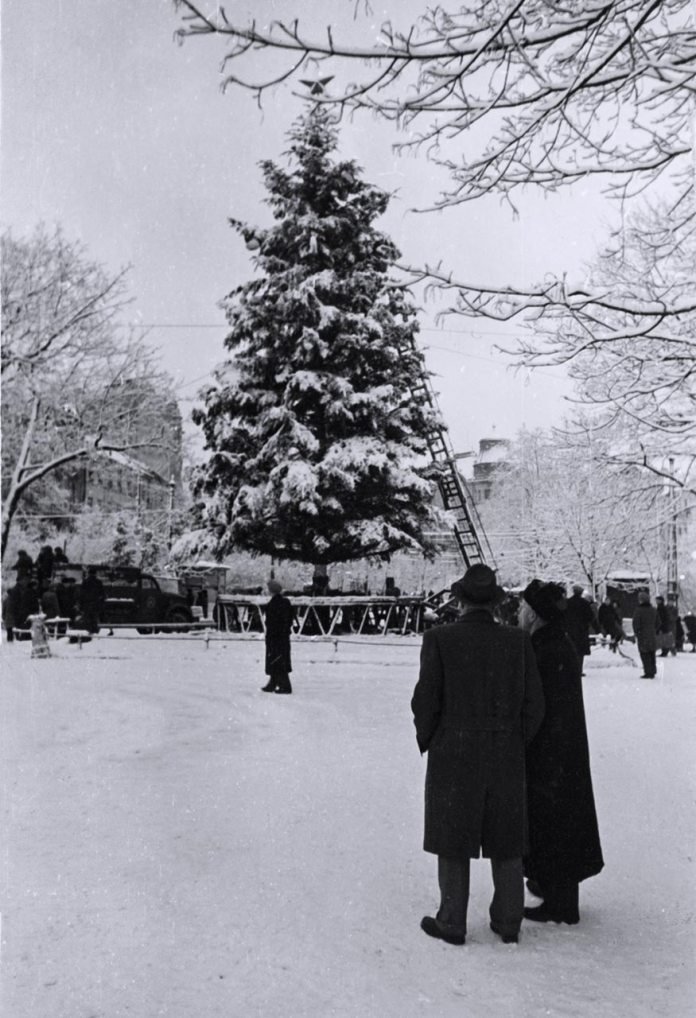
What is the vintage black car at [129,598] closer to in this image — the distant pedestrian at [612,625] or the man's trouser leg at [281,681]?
the distant pedestrian at [612,625]

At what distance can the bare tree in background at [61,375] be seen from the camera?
72.8ft

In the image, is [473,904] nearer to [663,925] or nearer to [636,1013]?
[663,925]

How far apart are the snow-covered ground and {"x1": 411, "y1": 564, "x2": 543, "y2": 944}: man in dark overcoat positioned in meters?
0.26

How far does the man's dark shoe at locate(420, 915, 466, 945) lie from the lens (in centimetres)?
444

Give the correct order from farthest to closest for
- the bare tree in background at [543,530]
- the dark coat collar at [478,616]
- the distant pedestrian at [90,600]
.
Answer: the bare tree in background at [543,530]
the distant pedestrian at [90,600]
the dark coat collar at [478,616]

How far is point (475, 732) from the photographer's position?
14.6 feet

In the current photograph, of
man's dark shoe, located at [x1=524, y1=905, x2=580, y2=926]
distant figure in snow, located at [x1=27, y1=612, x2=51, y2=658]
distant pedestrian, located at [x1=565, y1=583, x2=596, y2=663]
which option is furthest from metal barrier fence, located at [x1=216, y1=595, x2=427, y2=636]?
man's dark shoe, located at [x1=524, y1=905, x2=580, y2=926]

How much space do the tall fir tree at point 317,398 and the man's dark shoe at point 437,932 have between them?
74.9 ft

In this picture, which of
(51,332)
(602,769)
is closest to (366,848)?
(602,769)

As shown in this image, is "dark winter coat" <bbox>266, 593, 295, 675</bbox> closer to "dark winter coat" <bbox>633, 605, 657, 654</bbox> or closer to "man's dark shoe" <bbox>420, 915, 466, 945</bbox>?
"dark winter coat" <bbox>633, 605, 657, 654</bbox>

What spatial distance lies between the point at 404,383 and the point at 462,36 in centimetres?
2455

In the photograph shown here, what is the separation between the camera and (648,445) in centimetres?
1611

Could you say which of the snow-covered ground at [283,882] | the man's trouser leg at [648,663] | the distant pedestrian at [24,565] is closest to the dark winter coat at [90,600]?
the distant pedestrian at [24,565]

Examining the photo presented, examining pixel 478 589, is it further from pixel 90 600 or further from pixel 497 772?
pixel 90 600
